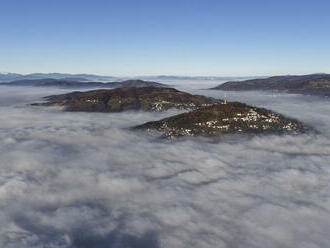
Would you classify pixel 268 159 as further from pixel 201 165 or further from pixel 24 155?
pixel 24 155

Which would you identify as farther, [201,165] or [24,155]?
[24,155]

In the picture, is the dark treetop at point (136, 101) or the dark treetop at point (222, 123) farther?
the dark treetop at point (136, 101)

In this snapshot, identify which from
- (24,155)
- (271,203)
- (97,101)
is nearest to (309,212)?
(271,203)

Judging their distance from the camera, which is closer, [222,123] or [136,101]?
[222,123]

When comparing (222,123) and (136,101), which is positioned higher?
(136,101)
